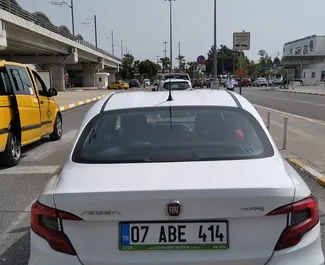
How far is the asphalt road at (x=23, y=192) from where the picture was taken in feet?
13.0

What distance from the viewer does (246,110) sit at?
325 centimetres

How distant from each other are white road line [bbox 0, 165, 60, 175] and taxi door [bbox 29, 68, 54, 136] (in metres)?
1.93

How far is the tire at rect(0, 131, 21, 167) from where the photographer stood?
755 cm

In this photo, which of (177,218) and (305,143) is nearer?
(177,218)

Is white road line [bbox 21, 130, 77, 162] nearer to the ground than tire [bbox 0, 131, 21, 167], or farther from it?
nearer to the ground

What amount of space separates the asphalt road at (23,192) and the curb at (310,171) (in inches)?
3.3

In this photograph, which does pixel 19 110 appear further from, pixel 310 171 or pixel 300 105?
pixel 300 105

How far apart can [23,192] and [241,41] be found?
946 centimetres

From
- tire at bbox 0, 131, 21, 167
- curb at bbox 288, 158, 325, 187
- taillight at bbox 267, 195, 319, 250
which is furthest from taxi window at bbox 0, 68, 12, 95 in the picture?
taillight at bbox 267, 195, 319, 250

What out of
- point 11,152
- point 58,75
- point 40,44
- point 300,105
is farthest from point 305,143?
point 58,75

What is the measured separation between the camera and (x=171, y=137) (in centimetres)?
304

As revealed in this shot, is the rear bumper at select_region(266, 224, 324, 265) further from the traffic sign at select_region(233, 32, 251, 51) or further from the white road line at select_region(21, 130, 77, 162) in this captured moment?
the traffic sign at select_region(233, 32, 251, 51)

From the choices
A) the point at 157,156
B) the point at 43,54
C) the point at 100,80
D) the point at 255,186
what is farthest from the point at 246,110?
the point at 100,80

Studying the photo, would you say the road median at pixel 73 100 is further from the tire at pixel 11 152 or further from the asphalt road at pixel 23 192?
the tire at pixel 11 152
